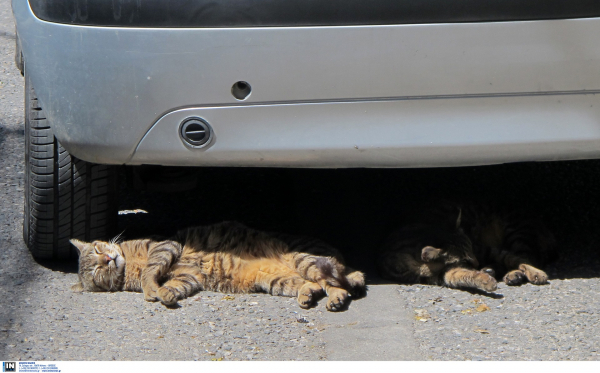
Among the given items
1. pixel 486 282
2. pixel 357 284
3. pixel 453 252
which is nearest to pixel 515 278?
Answer: pixel 486 282

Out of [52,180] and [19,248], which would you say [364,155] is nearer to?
[52,180]

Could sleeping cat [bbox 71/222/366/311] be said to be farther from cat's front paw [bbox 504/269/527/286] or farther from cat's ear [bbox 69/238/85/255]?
cat's front paw [bbox 504/269/527/286]

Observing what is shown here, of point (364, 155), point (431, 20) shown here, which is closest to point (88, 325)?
point (364, 155)

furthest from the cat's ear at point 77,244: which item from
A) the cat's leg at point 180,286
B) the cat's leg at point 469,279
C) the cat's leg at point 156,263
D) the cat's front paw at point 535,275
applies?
the cat's front paw at point 535,275

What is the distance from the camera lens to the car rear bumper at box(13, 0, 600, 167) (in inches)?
110

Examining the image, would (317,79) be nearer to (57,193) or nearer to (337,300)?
(337,300)

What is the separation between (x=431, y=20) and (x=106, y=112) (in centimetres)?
149

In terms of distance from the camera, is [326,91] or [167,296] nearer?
[326,91]

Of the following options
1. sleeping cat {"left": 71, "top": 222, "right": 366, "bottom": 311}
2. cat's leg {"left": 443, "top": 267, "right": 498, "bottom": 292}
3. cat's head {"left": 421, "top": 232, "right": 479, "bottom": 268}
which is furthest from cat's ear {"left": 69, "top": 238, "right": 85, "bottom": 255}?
cat's leg {"left": 443, "top": 267, "right": 498, "bottom": 292}

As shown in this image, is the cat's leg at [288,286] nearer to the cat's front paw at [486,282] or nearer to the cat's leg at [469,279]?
the cat's leg at [469,279]

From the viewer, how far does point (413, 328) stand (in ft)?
9.87

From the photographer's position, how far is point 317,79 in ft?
9.33

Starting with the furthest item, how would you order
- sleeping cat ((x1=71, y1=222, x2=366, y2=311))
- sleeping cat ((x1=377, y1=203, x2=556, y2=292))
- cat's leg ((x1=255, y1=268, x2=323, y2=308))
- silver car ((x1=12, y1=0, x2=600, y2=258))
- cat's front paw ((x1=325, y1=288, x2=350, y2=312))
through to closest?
sleeping cat ((x1=377, y1=203, x2=556, y2=292)) → sleeping cat ((x1=71, y1=222, x2=366, y2=311)) → cat's leg ((x1=255, y1=268, x2=323, y2=308)) → cat's front paw ((x1=325, y1=288, x2=350, y2=312)) → silver car ((x1=12, y1=0, x2=600, y2=258))

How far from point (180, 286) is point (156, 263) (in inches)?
10.5
